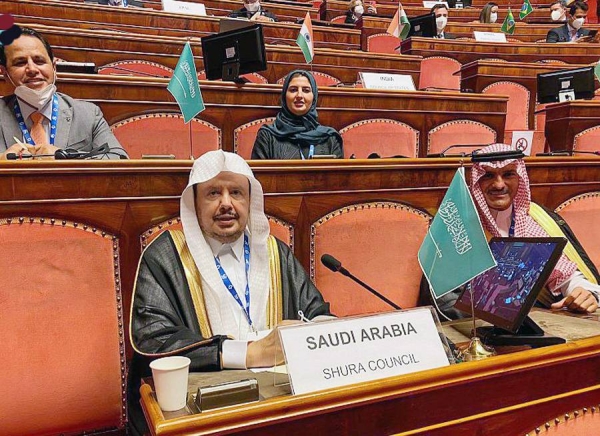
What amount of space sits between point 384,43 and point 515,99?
4.06 ft

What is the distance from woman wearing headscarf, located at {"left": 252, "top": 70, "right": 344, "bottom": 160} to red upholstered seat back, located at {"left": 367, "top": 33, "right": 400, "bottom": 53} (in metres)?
2.09

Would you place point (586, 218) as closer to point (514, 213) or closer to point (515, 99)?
point (514, 213)

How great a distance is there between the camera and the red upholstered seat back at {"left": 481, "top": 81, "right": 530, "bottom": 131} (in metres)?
3.38

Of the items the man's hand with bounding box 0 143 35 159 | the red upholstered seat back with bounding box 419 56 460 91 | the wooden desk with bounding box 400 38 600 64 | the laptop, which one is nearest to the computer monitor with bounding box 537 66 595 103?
the red upholstered seat back with bounding box 419 56 460 91

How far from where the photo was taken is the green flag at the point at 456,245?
0.88 metres

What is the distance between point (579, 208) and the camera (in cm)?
179

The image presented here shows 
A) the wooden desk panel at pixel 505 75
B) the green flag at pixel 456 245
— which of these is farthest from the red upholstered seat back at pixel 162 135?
the wooden desk panel at pixel 505 75

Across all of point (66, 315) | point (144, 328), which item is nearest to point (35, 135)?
point (66, 315)

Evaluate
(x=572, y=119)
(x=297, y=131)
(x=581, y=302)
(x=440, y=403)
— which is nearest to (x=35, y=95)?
(x=297, y=131)

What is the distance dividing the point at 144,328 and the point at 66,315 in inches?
7.6

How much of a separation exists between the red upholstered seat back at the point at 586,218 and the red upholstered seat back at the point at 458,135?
84 centimetres

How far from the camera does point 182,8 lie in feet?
12.2

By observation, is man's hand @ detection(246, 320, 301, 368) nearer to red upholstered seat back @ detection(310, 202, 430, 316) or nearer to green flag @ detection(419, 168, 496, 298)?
green flag @ detection(419, 168, 496, 298)

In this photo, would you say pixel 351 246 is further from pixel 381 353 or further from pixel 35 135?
pixel 35 135
